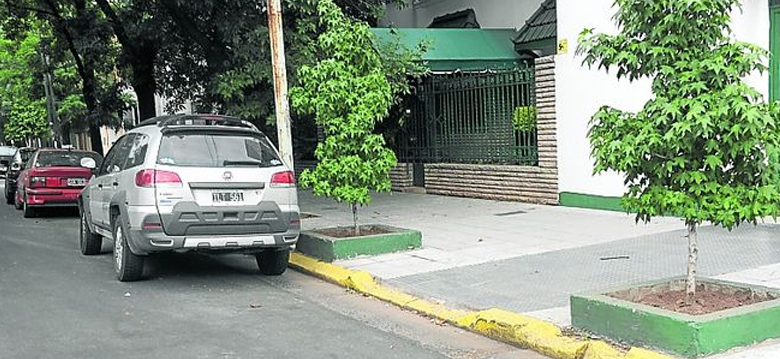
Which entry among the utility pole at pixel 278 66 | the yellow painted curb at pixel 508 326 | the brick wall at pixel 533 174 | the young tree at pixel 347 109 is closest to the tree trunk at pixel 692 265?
the yellow painted curb at pixel 508 326

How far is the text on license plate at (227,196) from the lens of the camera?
25.9 feet

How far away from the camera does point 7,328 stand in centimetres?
655

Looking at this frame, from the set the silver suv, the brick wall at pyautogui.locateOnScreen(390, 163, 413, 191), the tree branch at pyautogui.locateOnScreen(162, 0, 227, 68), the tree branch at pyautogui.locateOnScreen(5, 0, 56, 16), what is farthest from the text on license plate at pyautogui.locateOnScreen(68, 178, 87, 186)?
the silver suv

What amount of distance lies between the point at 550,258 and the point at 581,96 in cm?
453

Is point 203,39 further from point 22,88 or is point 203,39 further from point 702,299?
point 22,88

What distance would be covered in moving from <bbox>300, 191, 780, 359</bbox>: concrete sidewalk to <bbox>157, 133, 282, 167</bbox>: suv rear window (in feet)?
5.56

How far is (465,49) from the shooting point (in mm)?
14992

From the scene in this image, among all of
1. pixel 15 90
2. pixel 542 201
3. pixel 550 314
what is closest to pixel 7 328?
pixel 550 314

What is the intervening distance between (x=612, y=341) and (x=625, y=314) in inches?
9.7

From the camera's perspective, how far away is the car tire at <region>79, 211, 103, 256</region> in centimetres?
1041

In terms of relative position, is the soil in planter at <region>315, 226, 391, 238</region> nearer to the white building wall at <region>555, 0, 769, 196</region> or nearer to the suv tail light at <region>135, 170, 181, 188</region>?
the suv tail light at <region>135, 170, 181, 188</region>

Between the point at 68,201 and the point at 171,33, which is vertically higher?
the point at 171,33

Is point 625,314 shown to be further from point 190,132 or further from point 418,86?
point 418,86

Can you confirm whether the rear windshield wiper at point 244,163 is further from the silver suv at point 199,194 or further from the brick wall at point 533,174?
the brick wall at point 533,174
